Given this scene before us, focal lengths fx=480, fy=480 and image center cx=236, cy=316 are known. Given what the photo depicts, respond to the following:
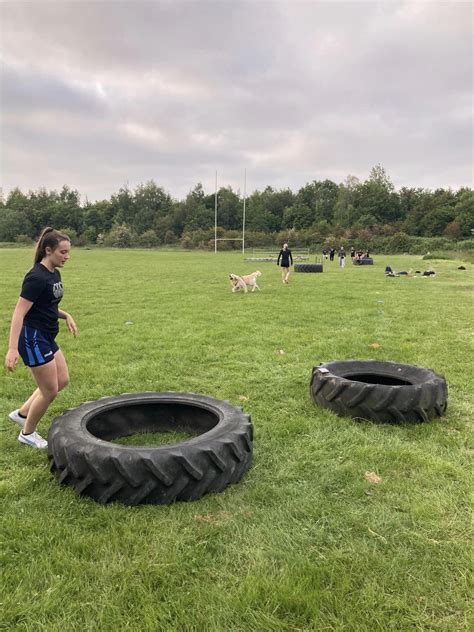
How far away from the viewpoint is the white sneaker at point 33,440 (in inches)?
163

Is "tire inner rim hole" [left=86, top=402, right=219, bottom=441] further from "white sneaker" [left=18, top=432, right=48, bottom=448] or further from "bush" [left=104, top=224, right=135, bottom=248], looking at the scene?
"bush" [left=104, top=224, right=135, bottom=248]

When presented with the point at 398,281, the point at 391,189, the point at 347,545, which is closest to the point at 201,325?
the point at 347,545

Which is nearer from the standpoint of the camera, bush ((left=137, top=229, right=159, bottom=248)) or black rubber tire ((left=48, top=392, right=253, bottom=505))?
black rubber tire ((left=48, top=392, right=253, bottom=505))

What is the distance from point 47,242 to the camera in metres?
3.95

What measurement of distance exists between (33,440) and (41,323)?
1041mm

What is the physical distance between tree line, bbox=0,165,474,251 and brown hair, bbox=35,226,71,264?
71496 millimetres

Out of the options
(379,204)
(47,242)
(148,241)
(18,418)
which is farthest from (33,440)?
(379,204)

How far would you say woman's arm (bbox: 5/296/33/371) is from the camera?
3.63 metres

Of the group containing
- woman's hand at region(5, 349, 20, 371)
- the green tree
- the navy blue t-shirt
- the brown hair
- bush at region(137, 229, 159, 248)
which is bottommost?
bush at region(137, 229, 159, 248)

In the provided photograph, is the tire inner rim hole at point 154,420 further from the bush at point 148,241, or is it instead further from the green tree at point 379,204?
the green tree at point 379,204

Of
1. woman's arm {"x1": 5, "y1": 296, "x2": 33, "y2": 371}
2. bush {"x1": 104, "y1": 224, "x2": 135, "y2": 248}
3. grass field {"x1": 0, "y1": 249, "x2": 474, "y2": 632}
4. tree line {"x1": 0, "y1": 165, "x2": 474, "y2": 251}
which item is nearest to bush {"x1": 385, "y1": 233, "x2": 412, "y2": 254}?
tree line {"x1": 0, "y1": 165, "x2": 474, "y2": 251}

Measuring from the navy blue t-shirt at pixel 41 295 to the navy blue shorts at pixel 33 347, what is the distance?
52 mm

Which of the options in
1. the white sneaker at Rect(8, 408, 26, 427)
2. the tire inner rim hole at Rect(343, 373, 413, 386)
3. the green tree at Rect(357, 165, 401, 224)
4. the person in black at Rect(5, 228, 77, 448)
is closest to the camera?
the person in black at Rect(5, 228, 77, 448)

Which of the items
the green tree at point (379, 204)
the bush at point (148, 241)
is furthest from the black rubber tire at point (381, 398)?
the green tree at point (379, 204)
